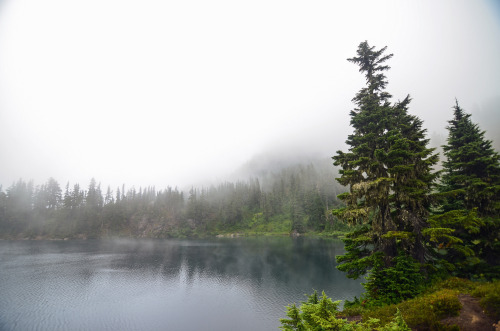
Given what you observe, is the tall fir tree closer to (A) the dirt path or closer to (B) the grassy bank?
(B) the grassy bank

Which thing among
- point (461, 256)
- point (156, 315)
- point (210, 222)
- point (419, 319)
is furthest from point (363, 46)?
point (210, 222)

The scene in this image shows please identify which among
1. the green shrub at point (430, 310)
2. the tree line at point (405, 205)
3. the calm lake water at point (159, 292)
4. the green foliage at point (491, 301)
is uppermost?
the tree line at point (405, 205)

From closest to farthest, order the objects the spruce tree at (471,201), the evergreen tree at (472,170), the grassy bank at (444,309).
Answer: the grassy bank at (444,309), the spruce tree at (471,201), the evergreen tree at (472,170)

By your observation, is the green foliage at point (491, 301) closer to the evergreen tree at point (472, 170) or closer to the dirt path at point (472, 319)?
the dirt path at point (472, 319)

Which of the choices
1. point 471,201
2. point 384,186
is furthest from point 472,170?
point 384,186

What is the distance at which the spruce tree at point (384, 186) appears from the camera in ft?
53.8

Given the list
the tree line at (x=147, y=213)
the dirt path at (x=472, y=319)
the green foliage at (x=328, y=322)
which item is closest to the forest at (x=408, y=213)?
the dirt path at (x=472, y=319)

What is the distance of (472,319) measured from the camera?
1025 centimetres

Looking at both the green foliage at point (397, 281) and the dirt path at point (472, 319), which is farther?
the green foliage at point (397, 281)

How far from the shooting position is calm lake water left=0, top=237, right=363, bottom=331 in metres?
27.7

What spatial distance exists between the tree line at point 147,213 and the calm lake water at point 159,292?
82.1m

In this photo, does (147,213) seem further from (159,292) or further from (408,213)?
(408,213)

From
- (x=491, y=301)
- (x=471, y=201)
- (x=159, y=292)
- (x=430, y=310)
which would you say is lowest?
(x=159, y=292)

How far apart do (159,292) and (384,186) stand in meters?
40.6
